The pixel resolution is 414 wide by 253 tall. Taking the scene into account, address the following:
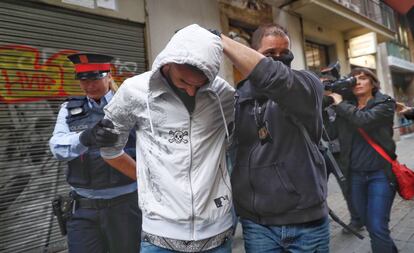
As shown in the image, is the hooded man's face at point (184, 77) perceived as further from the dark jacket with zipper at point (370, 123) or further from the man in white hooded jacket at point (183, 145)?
the dark jacket with zipper at point (370, 123)

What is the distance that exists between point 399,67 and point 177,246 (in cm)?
1968

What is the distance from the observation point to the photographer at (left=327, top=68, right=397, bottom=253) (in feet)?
Result: 10.3

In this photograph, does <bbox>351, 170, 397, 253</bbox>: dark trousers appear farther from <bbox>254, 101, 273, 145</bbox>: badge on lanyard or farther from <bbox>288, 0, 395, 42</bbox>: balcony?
<bbox>288, 0, 395, 42</bbox>: balcony

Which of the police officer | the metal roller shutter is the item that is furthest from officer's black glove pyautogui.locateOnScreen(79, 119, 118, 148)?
the metal roller shutter

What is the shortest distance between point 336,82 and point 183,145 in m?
2.27

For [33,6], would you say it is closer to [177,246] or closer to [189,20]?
[189,20]

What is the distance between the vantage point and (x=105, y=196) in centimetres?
238

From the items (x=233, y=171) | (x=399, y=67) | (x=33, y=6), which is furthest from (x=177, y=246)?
(x=399, y=67)

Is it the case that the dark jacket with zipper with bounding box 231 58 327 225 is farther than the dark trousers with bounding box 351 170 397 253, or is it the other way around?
the dark trousers with bounding box 351 170 397 253

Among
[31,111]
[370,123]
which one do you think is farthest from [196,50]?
[31,111]

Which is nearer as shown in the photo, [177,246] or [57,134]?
[177,246]

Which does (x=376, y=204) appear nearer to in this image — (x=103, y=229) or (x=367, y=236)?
(x=367, y=236)

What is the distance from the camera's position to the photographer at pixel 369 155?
10.3ft

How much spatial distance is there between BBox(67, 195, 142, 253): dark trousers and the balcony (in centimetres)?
860
